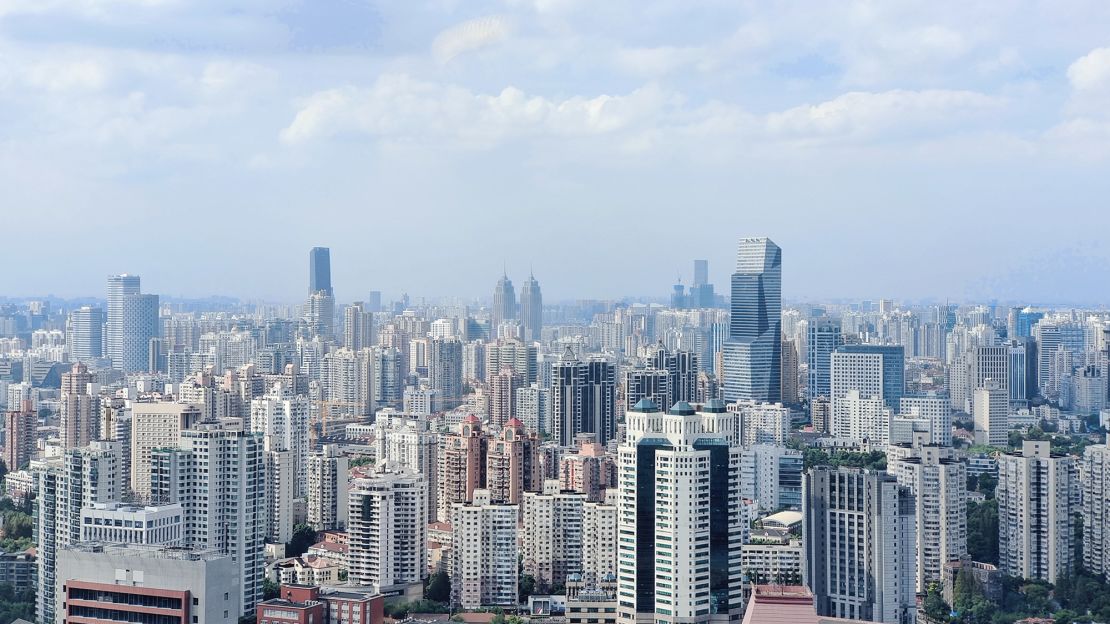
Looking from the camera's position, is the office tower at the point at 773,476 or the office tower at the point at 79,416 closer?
the office tower at the point at 773,476

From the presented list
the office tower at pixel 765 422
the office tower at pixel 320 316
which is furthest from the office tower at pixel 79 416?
the office tower at pixel 765 422

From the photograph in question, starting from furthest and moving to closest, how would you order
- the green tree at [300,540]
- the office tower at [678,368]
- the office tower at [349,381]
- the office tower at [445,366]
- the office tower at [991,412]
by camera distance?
the office tower at [445,366] → the office tower at [349,381] → the office tower at [678,368] → the office tower at [991,412] → the green tree at [300,540]

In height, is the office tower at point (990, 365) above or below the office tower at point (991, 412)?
above

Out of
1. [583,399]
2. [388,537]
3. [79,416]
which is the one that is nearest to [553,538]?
[388,537]

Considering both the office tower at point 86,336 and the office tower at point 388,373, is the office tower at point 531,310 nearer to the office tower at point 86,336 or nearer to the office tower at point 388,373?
the office tower at point 388,373

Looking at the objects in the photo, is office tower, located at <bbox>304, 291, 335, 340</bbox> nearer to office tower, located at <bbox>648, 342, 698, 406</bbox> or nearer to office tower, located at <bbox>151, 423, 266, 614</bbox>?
office tower, located at <bbox>648, 342, 698, 406</bbox>

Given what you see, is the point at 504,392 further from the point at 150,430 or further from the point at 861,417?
the point at 150,430

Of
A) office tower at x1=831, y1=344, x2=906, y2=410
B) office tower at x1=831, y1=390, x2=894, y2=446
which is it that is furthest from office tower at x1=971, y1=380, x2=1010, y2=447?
office tower at x1=831, y1=344, x2=906, y2=410

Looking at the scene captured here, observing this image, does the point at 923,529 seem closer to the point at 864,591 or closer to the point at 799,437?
the point at 864,591
